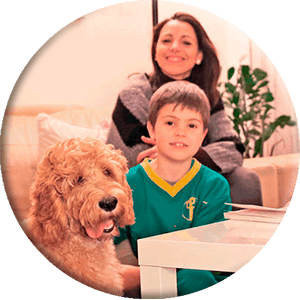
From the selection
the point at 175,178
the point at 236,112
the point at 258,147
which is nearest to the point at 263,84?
the point at 236,112

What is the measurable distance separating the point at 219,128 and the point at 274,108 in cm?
46

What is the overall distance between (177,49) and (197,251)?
1.37 meters

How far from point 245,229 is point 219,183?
37 cm

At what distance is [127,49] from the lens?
149 inches

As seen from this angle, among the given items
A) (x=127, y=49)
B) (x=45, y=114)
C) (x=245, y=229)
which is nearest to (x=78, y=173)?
(x=45, y=114)

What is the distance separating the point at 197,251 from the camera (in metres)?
3.66

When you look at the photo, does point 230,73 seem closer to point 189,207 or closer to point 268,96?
point 268,96

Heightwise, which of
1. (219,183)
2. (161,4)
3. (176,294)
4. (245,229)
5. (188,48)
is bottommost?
(176,294)

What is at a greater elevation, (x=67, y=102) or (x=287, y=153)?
(x=67, y=102)

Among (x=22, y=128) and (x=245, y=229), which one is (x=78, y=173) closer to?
(x=22, y=128)

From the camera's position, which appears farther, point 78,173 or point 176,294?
point 176,294

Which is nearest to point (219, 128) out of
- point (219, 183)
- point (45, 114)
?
point (219, 183)

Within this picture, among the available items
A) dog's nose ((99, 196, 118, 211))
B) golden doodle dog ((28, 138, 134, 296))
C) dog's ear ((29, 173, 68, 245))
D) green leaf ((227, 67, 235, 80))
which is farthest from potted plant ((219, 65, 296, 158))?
dog's ear ((29, 173, 68, 245))

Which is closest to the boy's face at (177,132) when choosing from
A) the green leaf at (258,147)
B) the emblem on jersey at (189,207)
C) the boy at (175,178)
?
the boy at (175,178)
